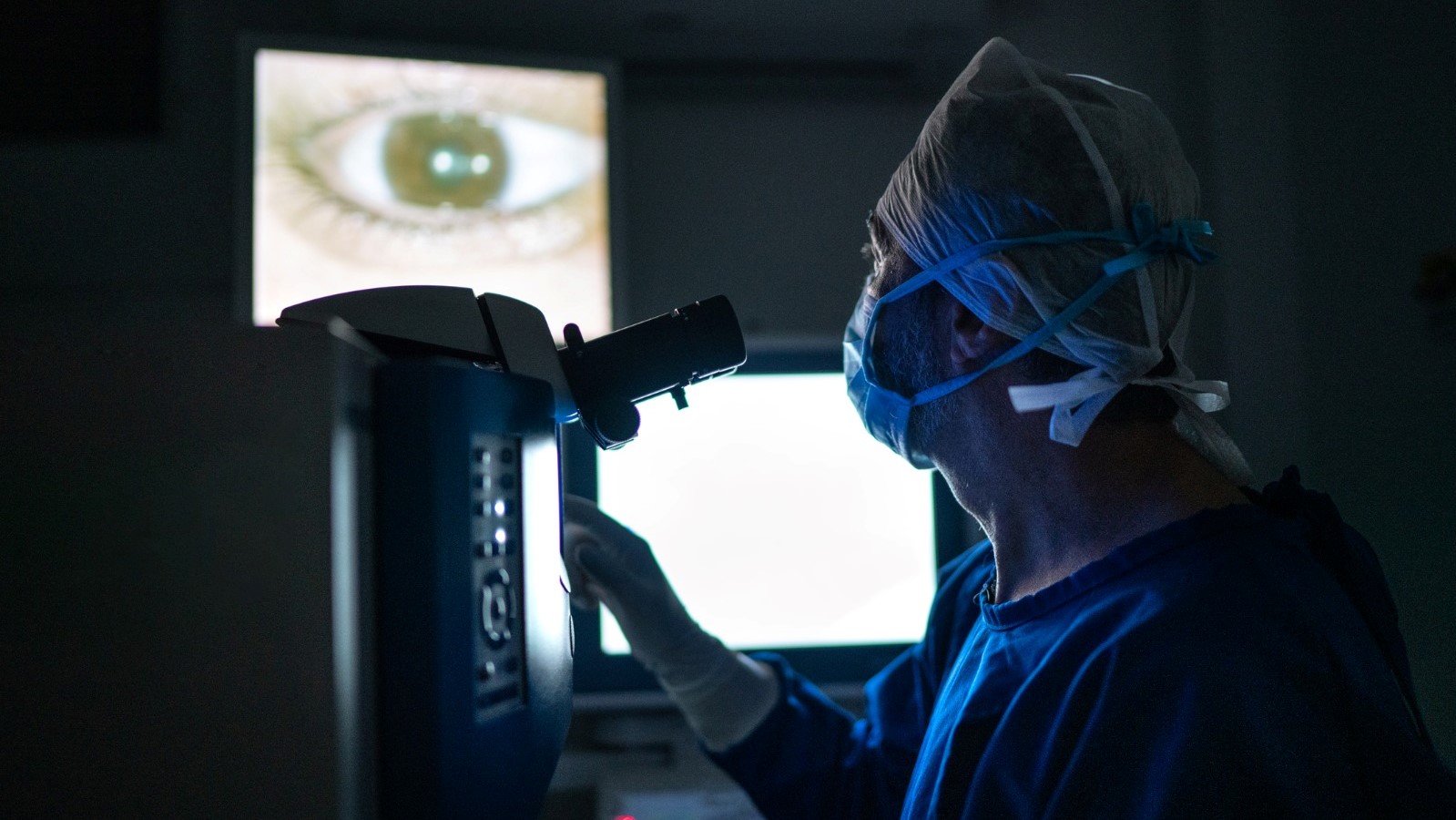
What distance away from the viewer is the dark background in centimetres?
119

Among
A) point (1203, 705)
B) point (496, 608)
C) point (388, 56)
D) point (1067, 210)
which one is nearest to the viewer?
point (496, 608)

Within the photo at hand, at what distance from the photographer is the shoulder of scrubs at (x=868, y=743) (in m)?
A: 1.21

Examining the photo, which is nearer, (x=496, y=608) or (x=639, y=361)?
(x=496, y=608)

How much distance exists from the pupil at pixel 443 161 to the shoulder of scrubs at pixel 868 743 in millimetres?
1221

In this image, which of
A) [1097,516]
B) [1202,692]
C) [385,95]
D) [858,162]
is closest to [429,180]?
[385,95]

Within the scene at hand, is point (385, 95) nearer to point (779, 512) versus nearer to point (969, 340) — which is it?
point (779, 512)

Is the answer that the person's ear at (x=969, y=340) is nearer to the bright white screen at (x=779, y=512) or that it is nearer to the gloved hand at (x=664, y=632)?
the gloved hand at (x=664, y=632)

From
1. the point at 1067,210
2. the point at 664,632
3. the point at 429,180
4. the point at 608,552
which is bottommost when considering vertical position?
the point at 664,632

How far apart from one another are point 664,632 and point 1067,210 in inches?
28.4

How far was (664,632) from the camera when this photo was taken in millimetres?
1298

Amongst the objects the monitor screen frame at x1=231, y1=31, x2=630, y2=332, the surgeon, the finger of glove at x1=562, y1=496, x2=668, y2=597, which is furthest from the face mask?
the monitor screen frame at x1=231, y1=31, x2=630, y2=332

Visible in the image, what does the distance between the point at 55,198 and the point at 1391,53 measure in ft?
7.51

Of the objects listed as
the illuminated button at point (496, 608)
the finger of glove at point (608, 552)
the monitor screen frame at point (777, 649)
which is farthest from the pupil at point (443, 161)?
the illuminated button at point (496, 608)

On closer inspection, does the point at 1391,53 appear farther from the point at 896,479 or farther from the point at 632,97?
the point at 632,97
